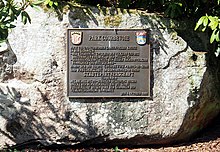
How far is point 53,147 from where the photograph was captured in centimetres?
558

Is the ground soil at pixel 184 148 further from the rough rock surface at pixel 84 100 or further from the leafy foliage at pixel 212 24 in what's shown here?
the leafy foliage at pixel 212 24

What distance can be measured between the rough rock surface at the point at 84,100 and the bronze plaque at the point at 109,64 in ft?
0.27

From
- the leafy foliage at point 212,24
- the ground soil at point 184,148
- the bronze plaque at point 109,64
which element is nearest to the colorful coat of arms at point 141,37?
the bronze plaque at point 109,64

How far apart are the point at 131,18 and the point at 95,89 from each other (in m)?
0.94

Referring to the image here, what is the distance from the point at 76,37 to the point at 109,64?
0.51 m

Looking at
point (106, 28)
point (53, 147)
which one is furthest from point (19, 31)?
point (53, 147)

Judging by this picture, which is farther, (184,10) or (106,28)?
(184,10)

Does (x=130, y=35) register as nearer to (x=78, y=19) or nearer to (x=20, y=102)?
(x=78, y=19)

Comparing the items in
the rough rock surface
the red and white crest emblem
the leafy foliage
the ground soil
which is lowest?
the ground soil

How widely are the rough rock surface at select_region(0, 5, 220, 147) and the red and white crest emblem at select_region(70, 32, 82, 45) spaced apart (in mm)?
94

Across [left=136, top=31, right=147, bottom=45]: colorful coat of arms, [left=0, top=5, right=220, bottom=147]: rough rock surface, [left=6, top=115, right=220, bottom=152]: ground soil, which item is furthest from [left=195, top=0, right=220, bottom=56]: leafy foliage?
[left=6, top=115, right=220, bottom=152]: ground soil

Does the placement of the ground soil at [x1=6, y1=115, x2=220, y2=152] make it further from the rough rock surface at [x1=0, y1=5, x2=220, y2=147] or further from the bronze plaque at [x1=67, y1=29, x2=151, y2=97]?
the bronze plaque at [x1=67, y1=29, x2=151, y2=97]

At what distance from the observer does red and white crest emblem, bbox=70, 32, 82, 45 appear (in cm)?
542

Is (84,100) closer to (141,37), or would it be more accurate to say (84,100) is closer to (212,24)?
(141,37)
